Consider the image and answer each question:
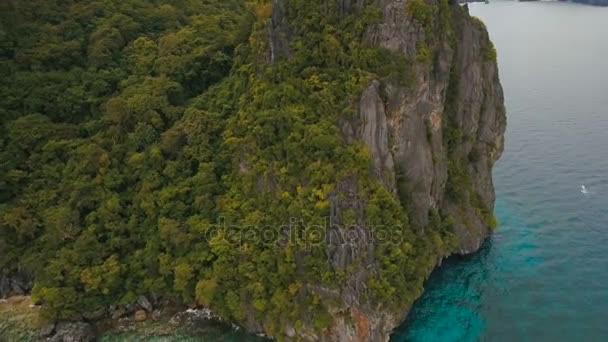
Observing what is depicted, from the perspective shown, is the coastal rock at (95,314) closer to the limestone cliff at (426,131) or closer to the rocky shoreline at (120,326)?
the rocky shoreline at (120,326)

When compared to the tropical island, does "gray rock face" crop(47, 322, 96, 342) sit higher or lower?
lower

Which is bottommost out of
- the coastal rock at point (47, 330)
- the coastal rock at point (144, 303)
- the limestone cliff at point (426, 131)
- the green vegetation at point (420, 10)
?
the coastal rock at point (47, 330)

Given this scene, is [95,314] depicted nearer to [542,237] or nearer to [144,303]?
[144,303]

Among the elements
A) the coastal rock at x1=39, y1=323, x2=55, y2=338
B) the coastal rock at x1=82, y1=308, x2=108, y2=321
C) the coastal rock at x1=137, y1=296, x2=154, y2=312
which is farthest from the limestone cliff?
the coastal rock at x1=39, y1=323, x2=55, y2=338

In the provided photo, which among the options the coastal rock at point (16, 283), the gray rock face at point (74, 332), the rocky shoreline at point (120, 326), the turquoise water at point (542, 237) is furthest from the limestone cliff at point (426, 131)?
the coastal rock at point (16, 283)

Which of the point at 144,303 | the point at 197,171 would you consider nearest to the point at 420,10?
the point at 197,171

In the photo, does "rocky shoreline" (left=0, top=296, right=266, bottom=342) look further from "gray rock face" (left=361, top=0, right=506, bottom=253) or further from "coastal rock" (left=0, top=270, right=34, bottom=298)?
"gray rock face" (left=361, top=0, right=506, bottom=253)

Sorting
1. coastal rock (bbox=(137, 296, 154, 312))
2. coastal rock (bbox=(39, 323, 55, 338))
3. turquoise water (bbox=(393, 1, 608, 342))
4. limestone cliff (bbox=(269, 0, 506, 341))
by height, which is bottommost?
coastal rock (bbox=(39, 323, 55, 338))
